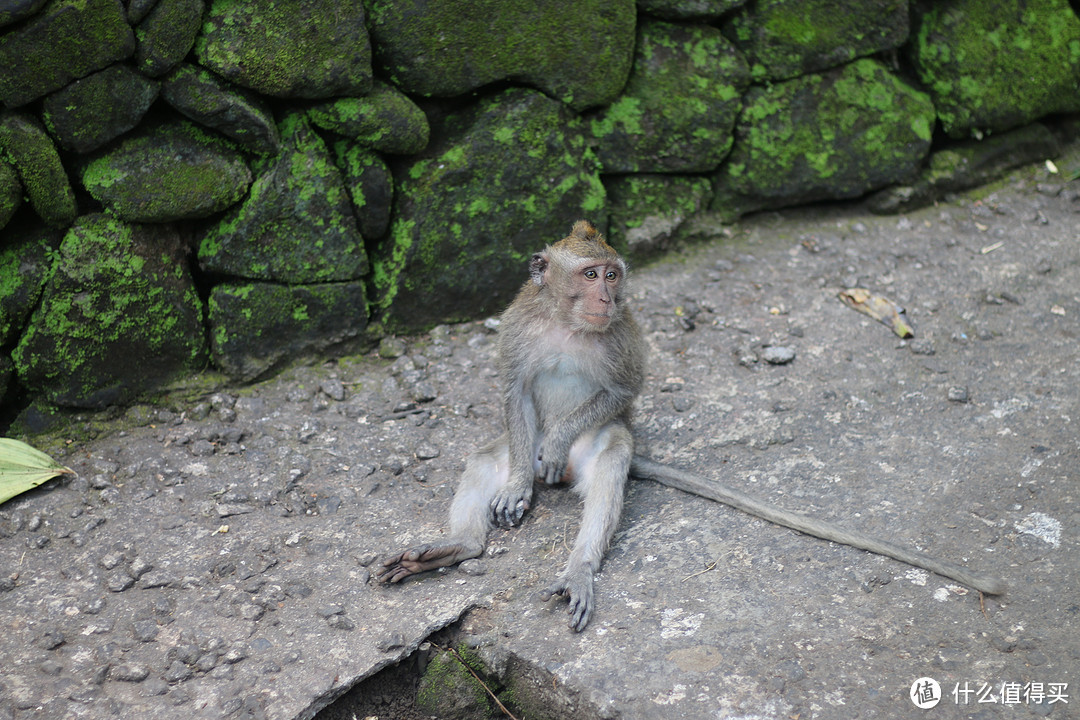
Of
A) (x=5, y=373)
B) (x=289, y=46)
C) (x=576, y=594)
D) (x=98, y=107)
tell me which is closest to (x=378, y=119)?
(x=289, y=46)

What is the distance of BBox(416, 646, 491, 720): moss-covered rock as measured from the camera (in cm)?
335

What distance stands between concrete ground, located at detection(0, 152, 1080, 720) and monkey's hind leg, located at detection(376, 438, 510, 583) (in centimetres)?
8

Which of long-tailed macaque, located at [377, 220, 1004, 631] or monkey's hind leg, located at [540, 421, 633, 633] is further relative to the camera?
long-tailed macaque, located at [377, 220, 1004, 631]

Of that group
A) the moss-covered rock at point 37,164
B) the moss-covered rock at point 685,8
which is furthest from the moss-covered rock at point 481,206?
the moss-covered rock at point 37,164

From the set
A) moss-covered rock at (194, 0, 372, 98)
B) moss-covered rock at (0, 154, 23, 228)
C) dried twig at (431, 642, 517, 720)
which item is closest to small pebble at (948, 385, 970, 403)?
dried twig at (431, 642, 517, 720)

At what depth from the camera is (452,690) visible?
11.0 ft

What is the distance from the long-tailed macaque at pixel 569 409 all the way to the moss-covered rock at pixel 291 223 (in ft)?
3.61

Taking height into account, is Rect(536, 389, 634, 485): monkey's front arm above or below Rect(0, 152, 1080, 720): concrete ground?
above

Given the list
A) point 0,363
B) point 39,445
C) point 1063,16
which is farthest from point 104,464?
point 1063,16

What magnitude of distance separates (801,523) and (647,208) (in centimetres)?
243

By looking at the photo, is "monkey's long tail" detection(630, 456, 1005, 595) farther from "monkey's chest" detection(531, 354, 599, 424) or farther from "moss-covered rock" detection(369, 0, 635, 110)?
"moss-covered rock" detection(369, 0, 635, 110)

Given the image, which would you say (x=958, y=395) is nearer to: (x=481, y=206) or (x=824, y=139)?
(x=824, y=139)

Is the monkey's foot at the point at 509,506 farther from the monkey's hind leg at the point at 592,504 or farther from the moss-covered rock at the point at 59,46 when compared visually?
the moss-covered rock at the point at 59,46

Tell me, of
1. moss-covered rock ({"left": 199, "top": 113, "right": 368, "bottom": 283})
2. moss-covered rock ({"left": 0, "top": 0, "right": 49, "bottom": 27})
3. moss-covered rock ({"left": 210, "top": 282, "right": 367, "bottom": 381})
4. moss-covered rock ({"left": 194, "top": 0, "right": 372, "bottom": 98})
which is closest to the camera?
moss-covered rock ({"left": 0, "top": 0, "right": 49, "bottom": 27})
